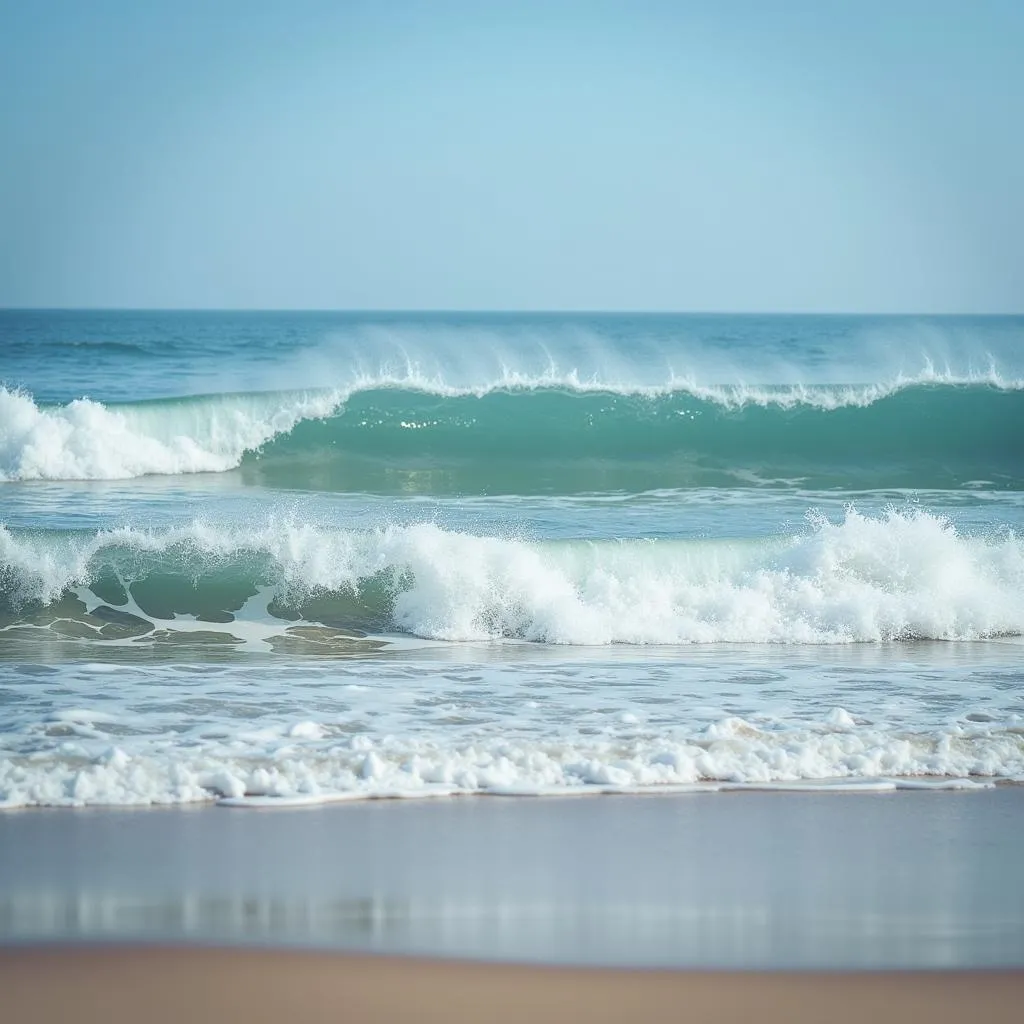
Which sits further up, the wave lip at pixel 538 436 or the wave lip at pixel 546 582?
the wave lip at pixel 538 436

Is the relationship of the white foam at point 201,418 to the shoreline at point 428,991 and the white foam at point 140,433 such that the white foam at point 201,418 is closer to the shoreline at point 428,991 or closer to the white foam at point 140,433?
the white foam at point 140,433

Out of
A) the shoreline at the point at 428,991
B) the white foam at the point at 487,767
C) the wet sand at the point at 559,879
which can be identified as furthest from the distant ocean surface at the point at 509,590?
the shoreline at the point at 428,991

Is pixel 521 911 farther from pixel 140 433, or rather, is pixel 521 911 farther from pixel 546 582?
pixel 140 433

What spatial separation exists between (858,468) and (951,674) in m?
9.75

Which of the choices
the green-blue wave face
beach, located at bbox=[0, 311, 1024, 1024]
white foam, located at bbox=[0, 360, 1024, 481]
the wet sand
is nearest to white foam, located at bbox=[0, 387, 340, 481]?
white foam, located at bbox=[0, 360, 1024, 481]

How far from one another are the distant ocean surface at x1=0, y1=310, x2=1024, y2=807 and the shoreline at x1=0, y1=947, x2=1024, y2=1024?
143 centimetres

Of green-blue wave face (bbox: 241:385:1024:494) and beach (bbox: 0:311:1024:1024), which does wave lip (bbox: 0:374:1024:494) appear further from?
beach (bbox: 0:311:1024:1024)

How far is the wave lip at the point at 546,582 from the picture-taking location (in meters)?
8.89

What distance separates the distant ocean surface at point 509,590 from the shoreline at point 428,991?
56.2 inches

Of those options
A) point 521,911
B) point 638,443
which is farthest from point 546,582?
point 638,443

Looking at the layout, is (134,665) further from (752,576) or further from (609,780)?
(752,576)

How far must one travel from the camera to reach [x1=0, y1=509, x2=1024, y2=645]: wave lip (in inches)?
350

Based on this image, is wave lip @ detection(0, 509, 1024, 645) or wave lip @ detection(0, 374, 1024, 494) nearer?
wave lip @ detection(0, 509, 1024, 645)

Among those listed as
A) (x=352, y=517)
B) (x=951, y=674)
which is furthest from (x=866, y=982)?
(x=352, y=517)
